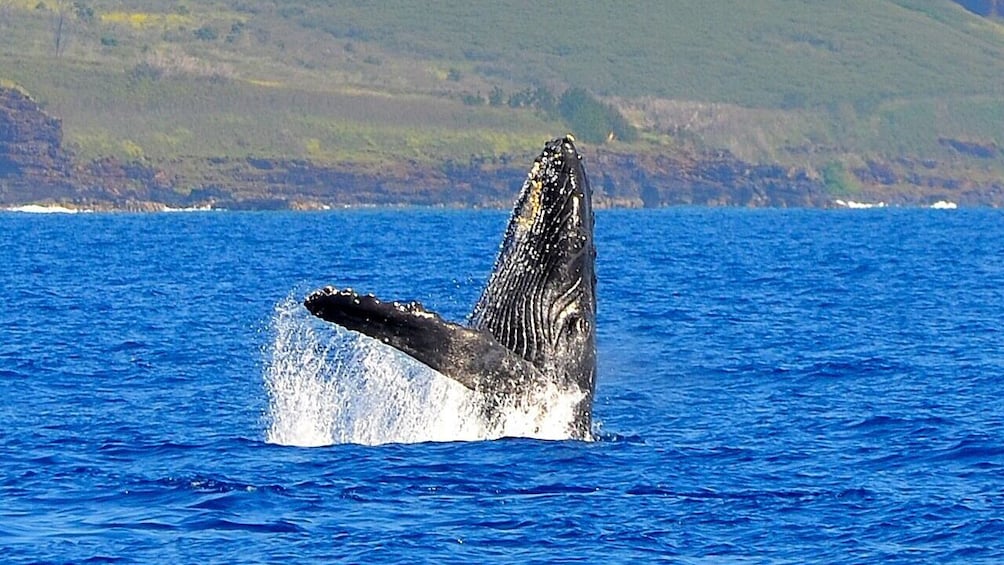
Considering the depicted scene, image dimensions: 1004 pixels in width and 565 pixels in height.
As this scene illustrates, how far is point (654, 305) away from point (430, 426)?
86.3 feet

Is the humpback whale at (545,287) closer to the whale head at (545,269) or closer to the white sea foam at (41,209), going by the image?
the whale head at (545,269)

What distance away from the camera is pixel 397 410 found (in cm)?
2123

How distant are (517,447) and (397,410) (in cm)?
296

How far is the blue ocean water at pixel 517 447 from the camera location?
54.0 ft

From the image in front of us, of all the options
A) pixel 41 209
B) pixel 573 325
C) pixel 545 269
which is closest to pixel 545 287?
pixel 545 269

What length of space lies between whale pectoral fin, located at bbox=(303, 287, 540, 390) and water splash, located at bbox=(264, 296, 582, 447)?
2.25 ft

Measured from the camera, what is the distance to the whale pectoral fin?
15.6 meters

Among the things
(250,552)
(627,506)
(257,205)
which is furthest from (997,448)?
(257,205)

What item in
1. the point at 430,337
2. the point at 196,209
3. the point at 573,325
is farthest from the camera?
the point at 196,209

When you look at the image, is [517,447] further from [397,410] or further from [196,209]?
[196,209]

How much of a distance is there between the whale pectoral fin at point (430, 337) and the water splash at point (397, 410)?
0.69 meters

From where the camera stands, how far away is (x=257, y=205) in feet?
646

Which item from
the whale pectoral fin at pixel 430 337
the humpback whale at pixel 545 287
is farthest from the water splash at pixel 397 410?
the whale pectoral fin at pixel 430 337

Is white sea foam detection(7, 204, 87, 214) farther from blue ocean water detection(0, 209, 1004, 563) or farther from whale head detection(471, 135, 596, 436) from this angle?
whale head detection(471, 135, 596, 436)
